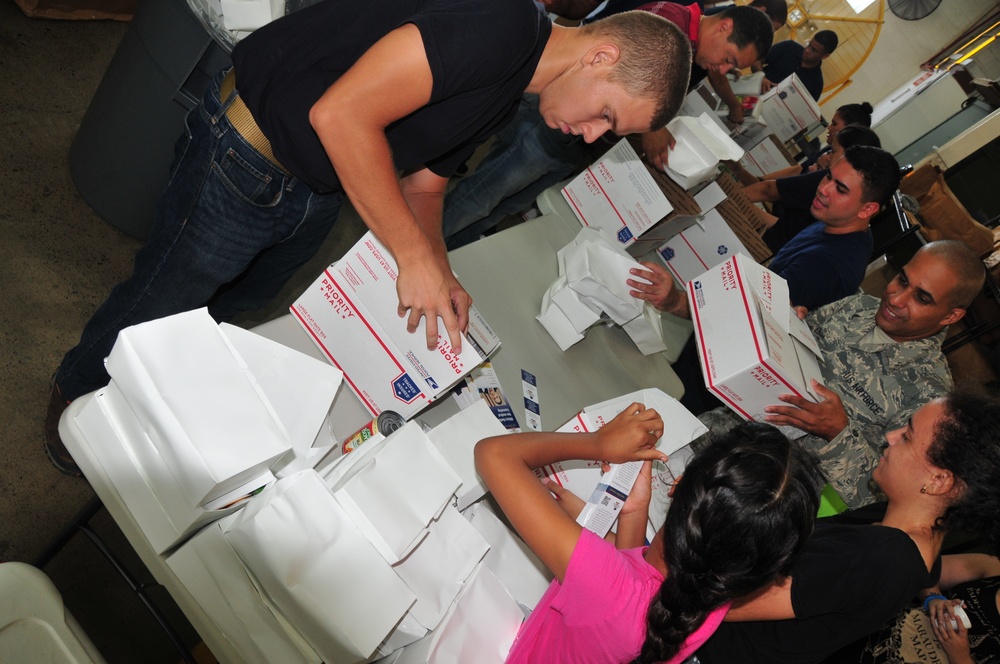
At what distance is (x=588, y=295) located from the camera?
5.89ft

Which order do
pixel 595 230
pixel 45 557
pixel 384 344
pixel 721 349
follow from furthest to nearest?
pixel 595 230, pixel 721 349, pixel 45 557, pixel 384 344

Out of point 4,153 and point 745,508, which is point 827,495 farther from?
point 4,153

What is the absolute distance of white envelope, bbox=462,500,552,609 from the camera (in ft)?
3.93

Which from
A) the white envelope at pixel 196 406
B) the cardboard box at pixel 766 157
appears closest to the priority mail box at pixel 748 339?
the white envelope at pixel 196 406

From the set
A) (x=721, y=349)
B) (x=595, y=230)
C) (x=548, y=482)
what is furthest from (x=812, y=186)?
(x=548, y=482)

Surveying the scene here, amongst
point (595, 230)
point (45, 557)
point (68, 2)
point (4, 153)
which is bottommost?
point (595, 230)

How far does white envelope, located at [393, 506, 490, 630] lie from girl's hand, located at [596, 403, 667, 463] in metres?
0.28

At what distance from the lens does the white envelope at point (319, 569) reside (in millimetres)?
831

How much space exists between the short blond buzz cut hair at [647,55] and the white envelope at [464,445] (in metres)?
0.67

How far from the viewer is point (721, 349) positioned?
5.40ft

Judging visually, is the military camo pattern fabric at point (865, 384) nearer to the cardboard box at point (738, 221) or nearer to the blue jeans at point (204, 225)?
the cardboard box at point (738, 221)

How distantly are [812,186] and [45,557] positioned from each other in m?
3.26

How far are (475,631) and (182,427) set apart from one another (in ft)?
1.91

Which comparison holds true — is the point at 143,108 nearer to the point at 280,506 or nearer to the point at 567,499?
the point at 280,506
